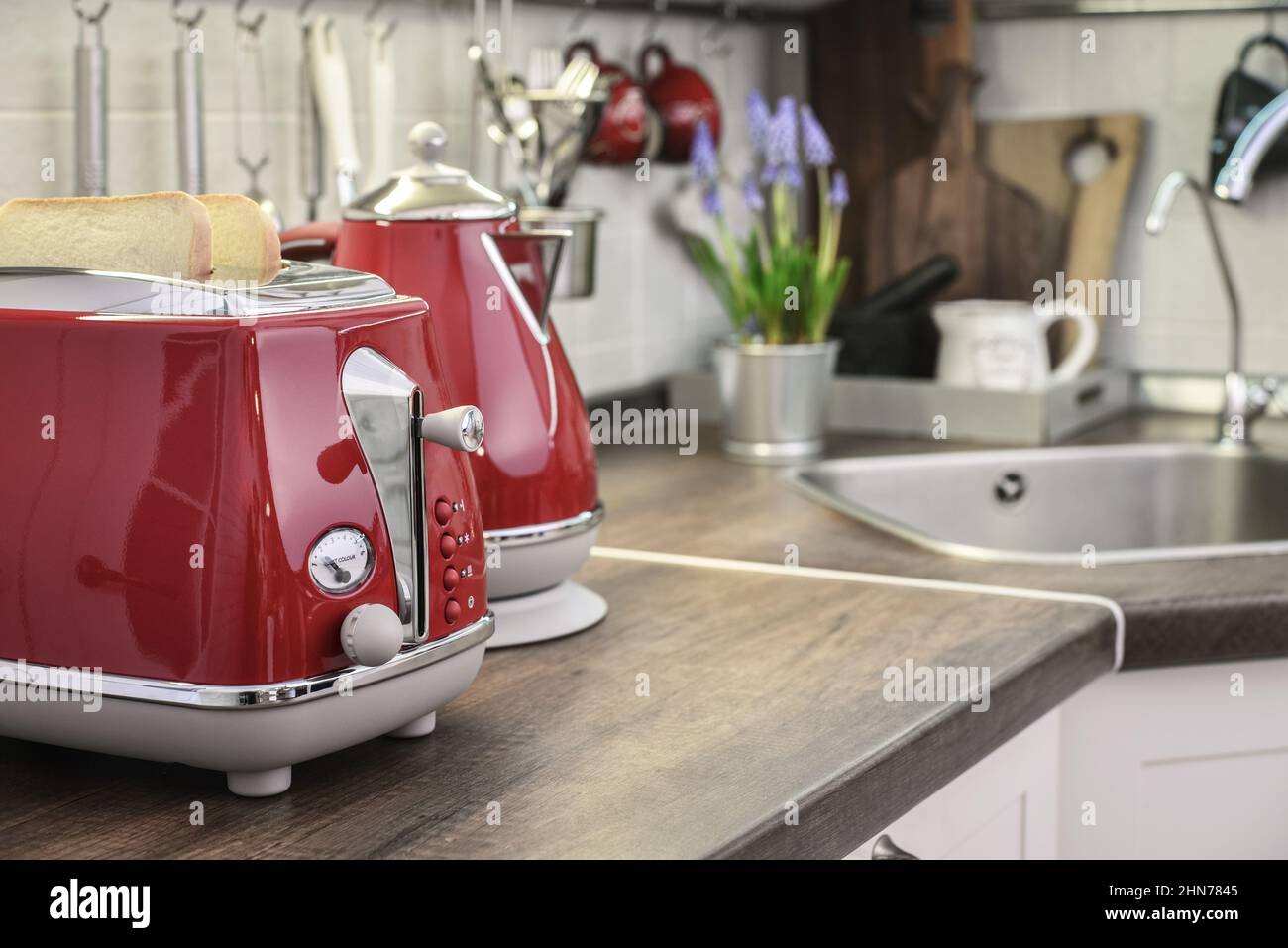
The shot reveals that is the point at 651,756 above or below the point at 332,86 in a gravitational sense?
below

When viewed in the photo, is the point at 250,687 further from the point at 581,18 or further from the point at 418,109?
the point at 581,18

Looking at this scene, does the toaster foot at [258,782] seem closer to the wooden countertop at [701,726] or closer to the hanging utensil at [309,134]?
the wooden countertop at [701,726]

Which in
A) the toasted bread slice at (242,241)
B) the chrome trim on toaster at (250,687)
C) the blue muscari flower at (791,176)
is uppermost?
the blue muscari flower at (791,176)

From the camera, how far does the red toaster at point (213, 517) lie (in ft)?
2.31

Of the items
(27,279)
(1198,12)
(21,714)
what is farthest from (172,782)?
(1198,12)

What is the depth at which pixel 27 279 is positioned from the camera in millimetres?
756

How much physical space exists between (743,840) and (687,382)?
1.29m

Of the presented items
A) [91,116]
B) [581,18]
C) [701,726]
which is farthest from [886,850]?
[581,18]

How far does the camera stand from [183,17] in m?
1.26

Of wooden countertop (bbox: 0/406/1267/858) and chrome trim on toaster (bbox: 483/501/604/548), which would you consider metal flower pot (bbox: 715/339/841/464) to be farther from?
chrome trim on toaster (bbox: 483/501/604/548)

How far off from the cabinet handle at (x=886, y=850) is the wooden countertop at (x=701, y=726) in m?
0.04

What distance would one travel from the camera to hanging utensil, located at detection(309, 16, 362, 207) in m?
1.36

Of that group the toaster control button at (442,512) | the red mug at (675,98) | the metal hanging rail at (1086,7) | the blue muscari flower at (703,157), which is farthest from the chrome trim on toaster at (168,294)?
the metal hanging rail at (1086,7)

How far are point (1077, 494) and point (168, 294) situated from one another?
4.07ft
